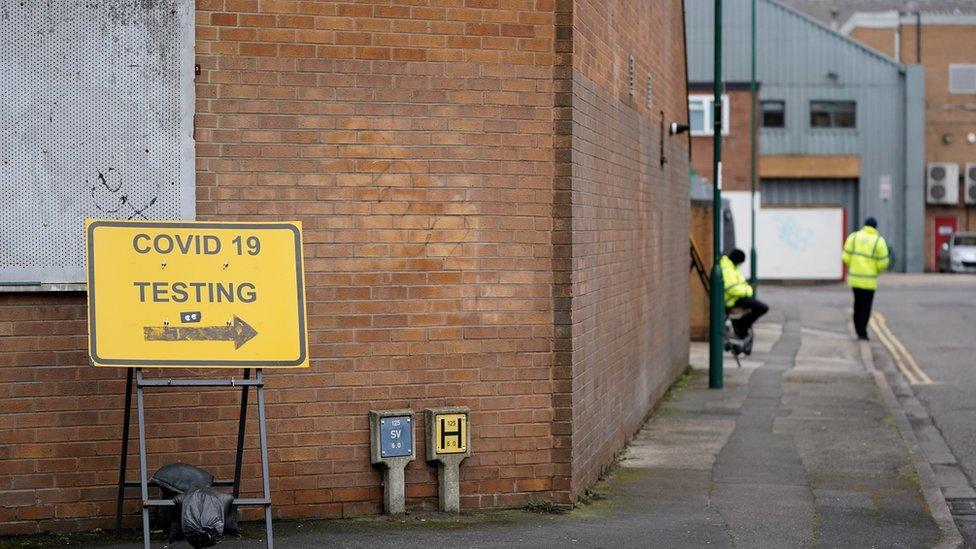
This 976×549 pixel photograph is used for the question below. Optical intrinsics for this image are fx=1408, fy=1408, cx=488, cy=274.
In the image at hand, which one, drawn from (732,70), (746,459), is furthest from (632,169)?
(732,70)

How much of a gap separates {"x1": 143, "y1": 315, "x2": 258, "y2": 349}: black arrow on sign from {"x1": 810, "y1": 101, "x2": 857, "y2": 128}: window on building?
4877 cm

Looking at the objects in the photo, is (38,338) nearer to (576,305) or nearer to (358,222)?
(358,222)

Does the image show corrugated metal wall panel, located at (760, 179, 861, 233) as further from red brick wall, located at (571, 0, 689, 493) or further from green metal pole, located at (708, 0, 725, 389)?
red brick wall, located at (571, 0, 689, 493)

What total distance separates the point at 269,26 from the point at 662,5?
6.86 m

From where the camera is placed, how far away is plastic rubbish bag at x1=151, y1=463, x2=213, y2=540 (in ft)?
22.9

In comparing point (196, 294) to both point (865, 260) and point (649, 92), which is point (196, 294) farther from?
point (865, 260)

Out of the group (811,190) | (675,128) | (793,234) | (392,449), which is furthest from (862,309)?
(811,190)

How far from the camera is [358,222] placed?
8039 mm

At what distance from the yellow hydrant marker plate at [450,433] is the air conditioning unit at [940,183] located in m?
50.0

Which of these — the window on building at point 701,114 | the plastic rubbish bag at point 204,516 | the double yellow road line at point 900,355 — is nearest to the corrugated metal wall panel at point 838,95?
the window on building at point 701,114

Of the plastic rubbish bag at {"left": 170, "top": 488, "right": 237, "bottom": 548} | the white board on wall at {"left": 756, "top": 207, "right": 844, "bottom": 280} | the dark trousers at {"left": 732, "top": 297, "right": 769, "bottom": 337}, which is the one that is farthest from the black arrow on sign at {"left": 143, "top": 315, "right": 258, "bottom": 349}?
the white board on wall at {"left": 756, "top": 207, "right": 844, "bottom": 280}

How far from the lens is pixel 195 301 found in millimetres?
6668

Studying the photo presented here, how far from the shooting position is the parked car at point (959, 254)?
171 ft

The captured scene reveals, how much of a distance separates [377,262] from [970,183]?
52.1 m
